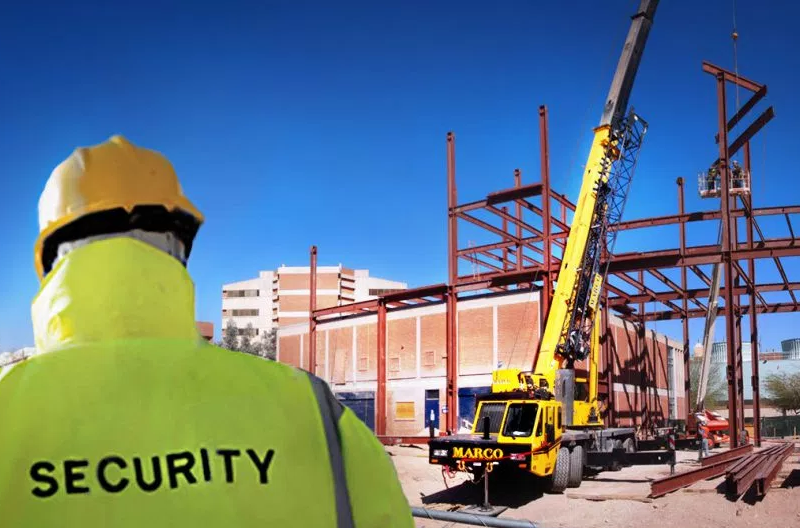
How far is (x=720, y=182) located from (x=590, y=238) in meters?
8.35

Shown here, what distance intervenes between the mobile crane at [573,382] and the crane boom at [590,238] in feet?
0.10

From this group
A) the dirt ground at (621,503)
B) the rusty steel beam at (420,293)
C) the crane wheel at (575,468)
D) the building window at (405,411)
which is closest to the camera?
the dirt ground at (621,503)

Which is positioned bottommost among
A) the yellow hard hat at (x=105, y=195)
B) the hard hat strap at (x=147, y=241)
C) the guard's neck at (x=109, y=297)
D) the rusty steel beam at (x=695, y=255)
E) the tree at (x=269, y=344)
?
the guard's neck at (x=109, y=297)

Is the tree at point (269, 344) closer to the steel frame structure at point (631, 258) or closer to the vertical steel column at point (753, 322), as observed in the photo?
the steel frame structure at point (631, 258)

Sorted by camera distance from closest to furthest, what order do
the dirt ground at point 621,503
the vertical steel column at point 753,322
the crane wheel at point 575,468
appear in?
1. the dirt ground at point 621,503
2. the crane wheel at point 575,468
3. the vertical steel column at point 753,322

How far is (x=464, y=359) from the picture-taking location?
1347 inches

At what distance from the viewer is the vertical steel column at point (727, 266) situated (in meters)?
23.1

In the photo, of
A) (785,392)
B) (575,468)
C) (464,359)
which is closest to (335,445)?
(575,468)

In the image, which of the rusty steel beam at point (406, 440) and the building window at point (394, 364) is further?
the building window at point (394, 364)

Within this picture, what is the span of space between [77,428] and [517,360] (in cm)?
3178

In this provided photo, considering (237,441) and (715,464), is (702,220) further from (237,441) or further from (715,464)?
(237,441)

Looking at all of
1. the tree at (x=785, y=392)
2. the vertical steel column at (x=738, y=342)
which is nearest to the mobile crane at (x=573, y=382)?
the vertical steel column at (x=738, y=342)

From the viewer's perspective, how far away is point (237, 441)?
1076 millimetres

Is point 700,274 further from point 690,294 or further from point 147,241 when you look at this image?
point 147,241
